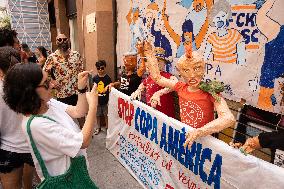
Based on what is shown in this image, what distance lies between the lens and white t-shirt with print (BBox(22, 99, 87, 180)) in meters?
1.62

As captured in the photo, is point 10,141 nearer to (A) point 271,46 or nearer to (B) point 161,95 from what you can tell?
(B) point 161,95

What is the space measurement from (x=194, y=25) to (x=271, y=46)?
127 centimetres

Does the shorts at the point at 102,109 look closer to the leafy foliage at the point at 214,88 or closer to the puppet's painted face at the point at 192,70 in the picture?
the puppet's painted face at the point at 192,70

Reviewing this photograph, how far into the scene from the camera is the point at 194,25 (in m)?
3.74

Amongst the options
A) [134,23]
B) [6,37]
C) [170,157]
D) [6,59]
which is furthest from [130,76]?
[6,59]

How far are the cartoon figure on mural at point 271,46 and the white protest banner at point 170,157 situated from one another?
42.2 inches

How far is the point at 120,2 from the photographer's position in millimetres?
5613

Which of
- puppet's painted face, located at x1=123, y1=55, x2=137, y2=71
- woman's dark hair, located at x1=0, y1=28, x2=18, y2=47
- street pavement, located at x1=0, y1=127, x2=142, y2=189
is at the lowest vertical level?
street pavement, located at x1=0, y1=127, x2=142, y2=189

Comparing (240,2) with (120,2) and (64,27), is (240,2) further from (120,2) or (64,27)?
(64,27)

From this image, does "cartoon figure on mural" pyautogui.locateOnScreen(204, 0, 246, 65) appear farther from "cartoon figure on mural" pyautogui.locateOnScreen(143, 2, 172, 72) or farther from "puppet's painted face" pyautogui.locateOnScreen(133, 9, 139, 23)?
"puppet's painted face" pyautogui.locateOnScreen(133, 9, 139, 23)

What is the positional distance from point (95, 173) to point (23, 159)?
1.70 meters

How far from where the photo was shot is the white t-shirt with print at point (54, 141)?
1.62 metres

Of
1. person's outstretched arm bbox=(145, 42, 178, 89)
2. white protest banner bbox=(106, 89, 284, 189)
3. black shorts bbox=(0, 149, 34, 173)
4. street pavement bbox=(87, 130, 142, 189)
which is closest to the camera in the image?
white protest banner bbox=(106, 89, 284, 189)

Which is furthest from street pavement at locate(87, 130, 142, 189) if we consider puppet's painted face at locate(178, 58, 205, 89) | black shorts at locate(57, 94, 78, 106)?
puppet's painted face at locate(178, 58, 205, 89)
